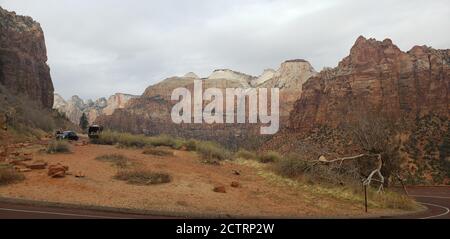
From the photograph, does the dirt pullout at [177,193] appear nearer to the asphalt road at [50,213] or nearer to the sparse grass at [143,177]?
the sparse grass at [143,177]

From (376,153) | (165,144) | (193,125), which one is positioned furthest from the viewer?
(193,125)

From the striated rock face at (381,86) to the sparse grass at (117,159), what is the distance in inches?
2097

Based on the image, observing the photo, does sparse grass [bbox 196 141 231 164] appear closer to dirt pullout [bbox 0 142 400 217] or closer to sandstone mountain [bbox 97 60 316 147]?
dirt pullout [bbox 0 142 400 217]

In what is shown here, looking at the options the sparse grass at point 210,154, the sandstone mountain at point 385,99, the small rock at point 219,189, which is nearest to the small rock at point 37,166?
the small rock at point 219,189

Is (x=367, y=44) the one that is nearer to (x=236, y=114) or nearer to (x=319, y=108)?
(x=319, y=108)

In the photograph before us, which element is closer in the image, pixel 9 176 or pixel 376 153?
pixel 9 176

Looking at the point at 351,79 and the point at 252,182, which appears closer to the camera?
the point at 252,182

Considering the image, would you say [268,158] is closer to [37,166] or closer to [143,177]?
[143,177]

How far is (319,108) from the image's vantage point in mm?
90250

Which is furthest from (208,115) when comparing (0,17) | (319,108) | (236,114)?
(0,17)

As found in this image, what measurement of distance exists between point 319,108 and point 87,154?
228 feet

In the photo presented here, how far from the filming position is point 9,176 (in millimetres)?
18828

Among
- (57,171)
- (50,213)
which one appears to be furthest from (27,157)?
(50,213)

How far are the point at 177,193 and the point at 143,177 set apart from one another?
2.45 meters
